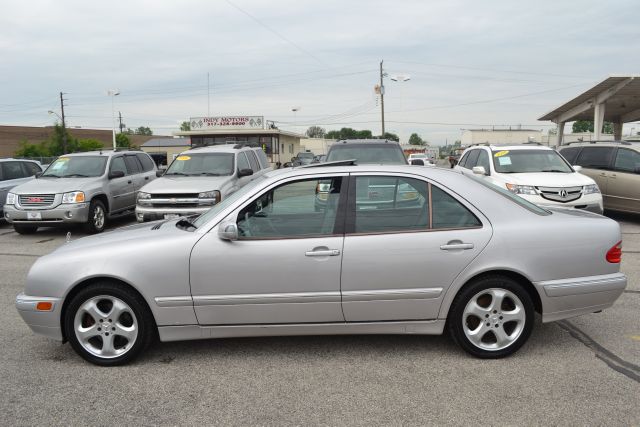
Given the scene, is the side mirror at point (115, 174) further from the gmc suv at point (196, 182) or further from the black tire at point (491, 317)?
the black tire at point (491, 317)

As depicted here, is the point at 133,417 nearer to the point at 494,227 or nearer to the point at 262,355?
the point at 262,355

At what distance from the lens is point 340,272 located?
12.6 feet

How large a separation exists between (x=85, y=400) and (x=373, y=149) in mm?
8148

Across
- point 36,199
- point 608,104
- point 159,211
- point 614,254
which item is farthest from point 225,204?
point 608,104

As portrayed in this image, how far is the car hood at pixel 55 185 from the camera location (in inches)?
406

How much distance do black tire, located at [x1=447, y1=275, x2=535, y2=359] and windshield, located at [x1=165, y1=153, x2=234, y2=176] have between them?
775 centimetres

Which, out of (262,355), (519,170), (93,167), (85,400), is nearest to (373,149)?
(519,170)

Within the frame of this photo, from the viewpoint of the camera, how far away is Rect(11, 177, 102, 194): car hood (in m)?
10.3

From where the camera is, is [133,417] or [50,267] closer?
[133,417]

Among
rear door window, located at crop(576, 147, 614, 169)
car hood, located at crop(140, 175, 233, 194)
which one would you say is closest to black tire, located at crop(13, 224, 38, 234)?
car hood, located at crop(140, 175, 233, 194)

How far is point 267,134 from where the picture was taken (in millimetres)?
44438

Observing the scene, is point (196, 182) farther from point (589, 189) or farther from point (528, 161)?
point (589, 189)

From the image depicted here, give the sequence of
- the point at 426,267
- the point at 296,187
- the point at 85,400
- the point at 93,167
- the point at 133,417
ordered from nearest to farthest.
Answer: the point at 133,417 → the point at 85,400 → the point at 426,267 → the point at 296,187 → the point at 93,167

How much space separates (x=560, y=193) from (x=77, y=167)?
1017cm
